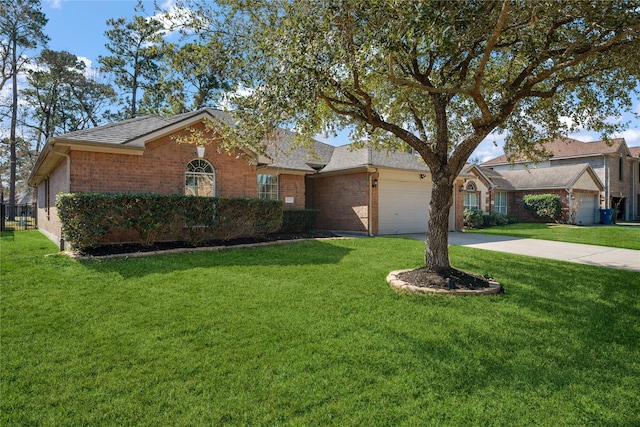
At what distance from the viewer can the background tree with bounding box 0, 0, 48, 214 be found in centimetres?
2570

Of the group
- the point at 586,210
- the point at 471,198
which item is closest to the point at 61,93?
the point at 471,198

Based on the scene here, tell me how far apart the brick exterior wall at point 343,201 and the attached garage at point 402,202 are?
2.32 ft

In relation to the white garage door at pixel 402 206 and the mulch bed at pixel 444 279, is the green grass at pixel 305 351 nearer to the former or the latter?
the mulch bed at pixel 444 279

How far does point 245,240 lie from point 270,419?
8.73 metres

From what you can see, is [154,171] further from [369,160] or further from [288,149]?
[369,160]

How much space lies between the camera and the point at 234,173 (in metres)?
12.4

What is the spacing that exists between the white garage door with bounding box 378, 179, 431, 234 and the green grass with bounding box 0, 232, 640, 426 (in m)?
8.58

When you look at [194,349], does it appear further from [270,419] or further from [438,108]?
[438,108]

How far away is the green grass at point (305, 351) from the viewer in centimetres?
286

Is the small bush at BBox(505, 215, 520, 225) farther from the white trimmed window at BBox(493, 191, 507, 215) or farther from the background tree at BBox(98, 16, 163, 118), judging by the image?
the background tree at BBox(98, 16, 163, 118)

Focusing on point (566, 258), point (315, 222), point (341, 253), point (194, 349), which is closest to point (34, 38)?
point (315, 222)

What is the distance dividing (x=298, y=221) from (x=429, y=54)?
Result: 29.3 feet

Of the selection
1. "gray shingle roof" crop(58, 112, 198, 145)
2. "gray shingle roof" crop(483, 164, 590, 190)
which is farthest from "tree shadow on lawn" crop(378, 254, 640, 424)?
"gray shingle roof" crop(483, 164, 590, 190)

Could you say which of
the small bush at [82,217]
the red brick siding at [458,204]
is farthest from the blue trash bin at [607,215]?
the small bush at [82,217]
